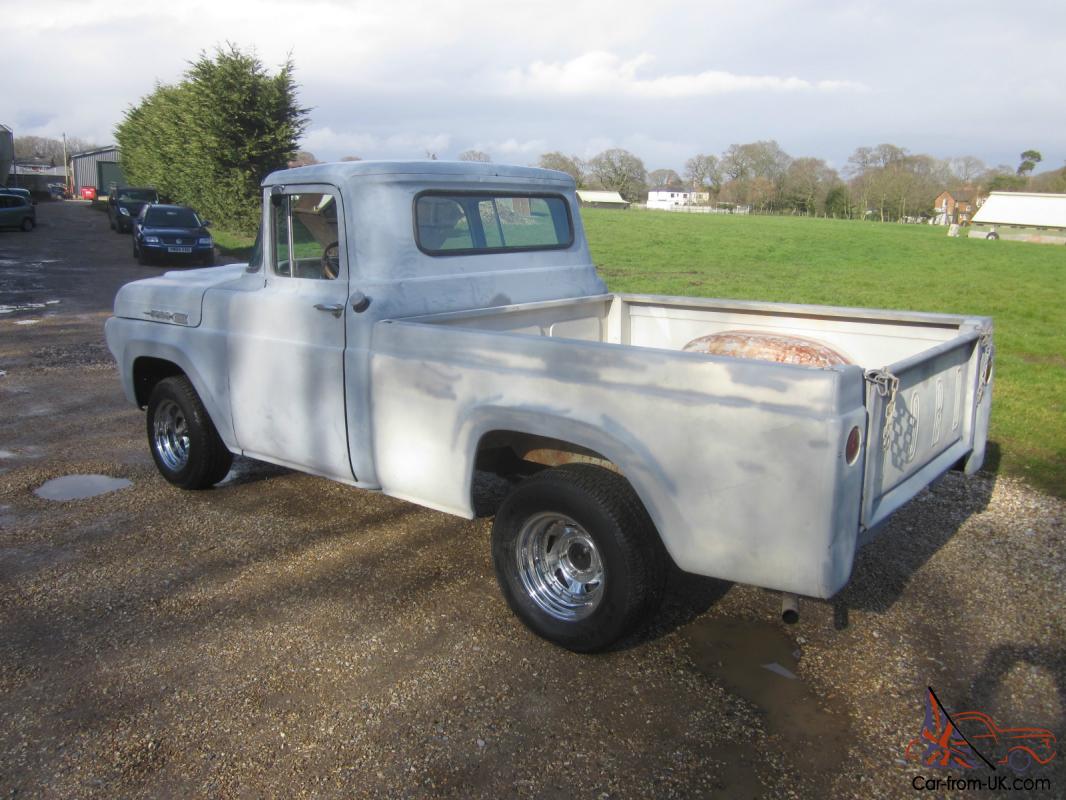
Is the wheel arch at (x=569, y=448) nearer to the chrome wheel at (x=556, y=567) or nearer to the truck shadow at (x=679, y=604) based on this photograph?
the chrome wheel at (x=556, y=567)

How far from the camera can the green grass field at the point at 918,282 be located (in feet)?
23.9

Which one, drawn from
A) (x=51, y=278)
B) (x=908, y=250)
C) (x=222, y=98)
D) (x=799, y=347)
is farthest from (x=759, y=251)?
(x=799, y=347)

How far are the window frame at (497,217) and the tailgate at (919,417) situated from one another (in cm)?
235

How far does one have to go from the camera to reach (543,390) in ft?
10.9

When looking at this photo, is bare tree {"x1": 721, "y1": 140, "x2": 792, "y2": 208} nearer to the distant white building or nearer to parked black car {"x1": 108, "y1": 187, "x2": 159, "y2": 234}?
the distant white building

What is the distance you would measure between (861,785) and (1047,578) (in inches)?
86.6

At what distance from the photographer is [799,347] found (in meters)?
4.46

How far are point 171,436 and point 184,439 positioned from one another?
154 mm

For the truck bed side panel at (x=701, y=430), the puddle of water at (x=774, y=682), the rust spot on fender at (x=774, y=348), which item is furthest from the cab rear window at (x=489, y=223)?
the puddle of water at (x=774, y=682)

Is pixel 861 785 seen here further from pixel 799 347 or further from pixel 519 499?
pixel 799 347

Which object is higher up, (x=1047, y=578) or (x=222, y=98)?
(x=222, y=98)

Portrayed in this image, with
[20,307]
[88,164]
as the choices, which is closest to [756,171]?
[88,164]

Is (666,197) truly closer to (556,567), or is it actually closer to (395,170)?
(395,170)

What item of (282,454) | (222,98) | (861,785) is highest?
(222,98)
